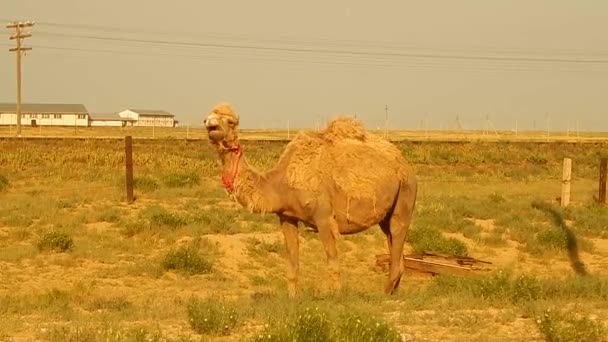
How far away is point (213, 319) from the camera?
27.5 feet

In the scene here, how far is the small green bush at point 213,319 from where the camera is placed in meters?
8.27

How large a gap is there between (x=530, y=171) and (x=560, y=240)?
92.0 ft

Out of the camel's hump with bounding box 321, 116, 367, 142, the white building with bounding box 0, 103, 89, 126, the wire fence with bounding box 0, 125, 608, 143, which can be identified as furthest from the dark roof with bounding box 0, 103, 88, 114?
the camel's hump with bounding box 321, 116, 367, 142

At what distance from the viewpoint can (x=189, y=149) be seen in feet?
166

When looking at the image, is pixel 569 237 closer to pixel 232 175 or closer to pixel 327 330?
pixel 232 175

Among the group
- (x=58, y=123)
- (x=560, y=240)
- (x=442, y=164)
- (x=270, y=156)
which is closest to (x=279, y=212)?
(x=560, y=240)

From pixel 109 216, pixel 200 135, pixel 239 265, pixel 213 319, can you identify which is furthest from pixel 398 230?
pixel 200 135

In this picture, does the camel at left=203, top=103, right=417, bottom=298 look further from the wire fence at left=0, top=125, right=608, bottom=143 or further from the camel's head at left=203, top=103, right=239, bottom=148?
the wire fence at left=0, top=125, right=608, bottom=143

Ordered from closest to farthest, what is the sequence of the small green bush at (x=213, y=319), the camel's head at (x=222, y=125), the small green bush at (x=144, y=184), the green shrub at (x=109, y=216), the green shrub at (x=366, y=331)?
the green shrub at (x=366, y=331) → the small green bush at (x=213, y=319) → the camel's head at (x=222, y=125) → the green shrub at (x=109, y=216) → the small green bush at (x=144, y=184)

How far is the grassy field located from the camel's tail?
0.77ft

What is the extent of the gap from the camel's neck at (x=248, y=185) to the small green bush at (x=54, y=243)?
879 centimetres

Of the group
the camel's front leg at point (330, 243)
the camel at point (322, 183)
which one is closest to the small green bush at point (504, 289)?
the camel at point (322, 183)

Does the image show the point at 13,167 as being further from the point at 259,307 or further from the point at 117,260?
the point at 259,307

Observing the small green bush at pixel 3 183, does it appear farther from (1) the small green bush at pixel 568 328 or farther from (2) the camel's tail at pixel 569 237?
(1) the small green bush at pixel 568 328
